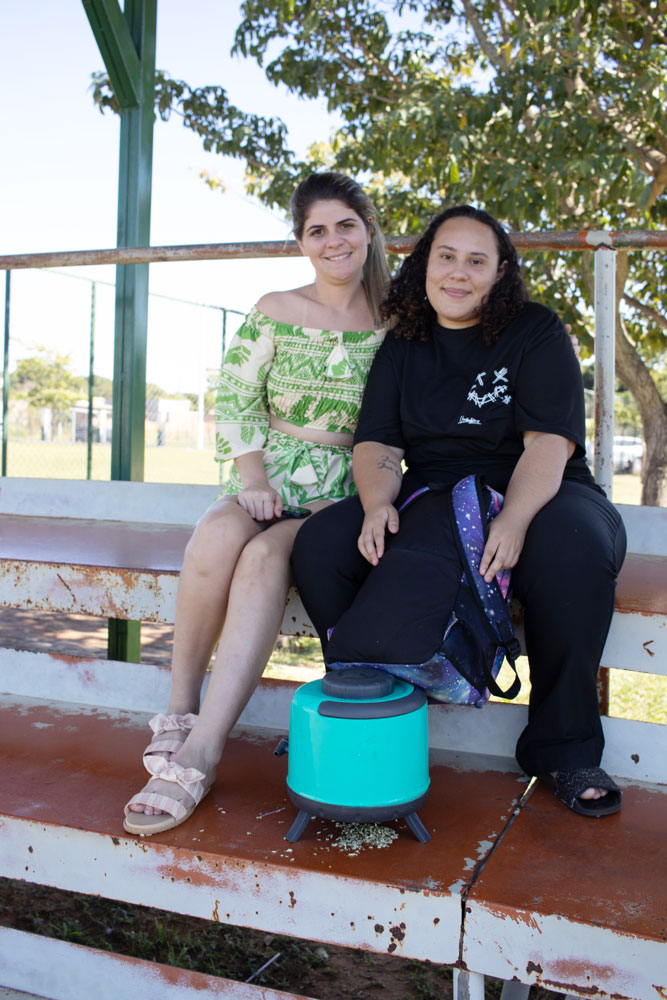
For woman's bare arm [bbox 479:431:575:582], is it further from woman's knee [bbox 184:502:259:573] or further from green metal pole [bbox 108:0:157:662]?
green metal pole [bbox 108:0:157:662]

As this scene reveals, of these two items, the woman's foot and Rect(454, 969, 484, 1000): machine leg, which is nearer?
Rect(454, 969, 484, 1000): machine leg

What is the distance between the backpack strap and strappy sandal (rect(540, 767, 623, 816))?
0.18 meters

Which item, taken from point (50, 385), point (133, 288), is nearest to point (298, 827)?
point (133, 288)

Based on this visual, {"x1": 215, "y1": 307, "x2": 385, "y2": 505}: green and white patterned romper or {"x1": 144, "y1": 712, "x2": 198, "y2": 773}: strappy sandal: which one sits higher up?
{"x1": 215, "y1": 307, "x2": 385, "y2": 505}: green and white patterned romper

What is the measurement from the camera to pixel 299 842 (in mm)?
1412

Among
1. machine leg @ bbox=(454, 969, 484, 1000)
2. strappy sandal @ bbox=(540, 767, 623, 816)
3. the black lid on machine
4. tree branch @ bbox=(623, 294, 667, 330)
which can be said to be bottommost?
machine leg @ bbox=(454, 969, 484, 1000)

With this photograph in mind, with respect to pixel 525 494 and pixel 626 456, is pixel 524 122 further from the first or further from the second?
pixel 626 456

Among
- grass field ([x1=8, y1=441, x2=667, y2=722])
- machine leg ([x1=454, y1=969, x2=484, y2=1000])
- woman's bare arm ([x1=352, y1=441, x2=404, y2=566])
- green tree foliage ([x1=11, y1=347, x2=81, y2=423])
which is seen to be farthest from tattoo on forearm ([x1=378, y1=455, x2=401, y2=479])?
green tree foliage ([x1=11, y1=347, x2=81, y2=423])

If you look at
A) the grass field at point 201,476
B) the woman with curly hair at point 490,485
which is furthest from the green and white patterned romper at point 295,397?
the grass field at point 201,476

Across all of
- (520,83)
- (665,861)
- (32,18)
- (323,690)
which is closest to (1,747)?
(323,690)

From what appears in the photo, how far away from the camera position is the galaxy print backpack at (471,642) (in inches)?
60.0

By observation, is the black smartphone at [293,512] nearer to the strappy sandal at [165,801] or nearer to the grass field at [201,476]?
the strappy sandal at [165,801]

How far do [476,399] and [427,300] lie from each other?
12.8 inches

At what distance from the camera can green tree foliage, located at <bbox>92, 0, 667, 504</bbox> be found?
436 cm
